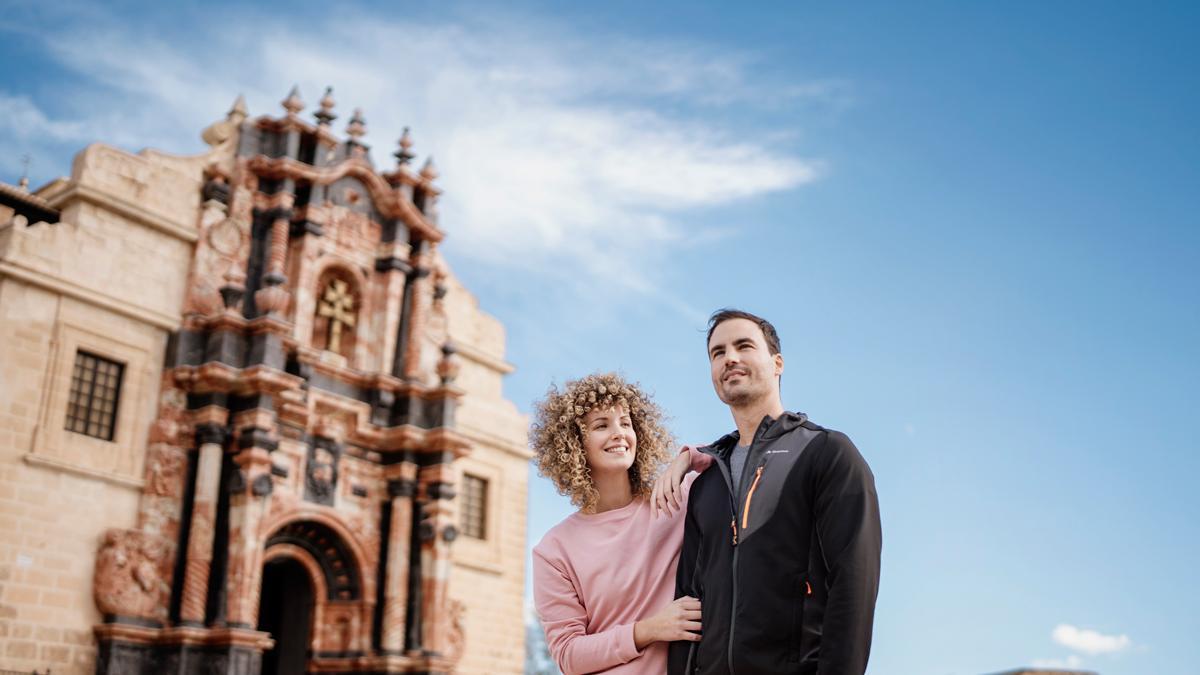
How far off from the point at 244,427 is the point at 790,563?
14802 mm

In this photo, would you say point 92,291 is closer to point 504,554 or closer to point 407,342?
point 407,342

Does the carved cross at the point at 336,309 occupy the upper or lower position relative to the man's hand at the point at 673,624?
upper

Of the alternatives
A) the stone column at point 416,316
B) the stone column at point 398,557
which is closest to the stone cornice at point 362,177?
the stone column at point 416,316

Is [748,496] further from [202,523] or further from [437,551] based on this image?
[437,551]

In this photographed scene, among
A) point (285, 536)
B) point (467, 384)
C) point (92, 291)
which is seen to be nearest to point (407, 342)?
point (467, 384)

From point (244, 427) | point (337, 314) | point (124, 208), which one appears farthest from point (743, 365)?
point (337, 314)

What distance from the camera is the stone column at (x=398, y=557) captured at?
1836 centimetres

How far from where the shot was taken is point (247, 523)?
16344 mm

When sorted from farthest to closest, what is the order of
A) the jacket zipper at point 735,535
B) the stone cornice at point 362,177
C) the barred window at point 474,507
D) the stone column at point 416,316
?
1. the barred window at point 474,507
2. the stone column at point 416,316
3. the stone cornice at point 362,177
4. the jacket zipper at point 735,535

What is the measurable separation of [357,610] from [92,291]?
6.60 m

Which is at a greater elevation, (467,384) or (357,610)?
(467,384)

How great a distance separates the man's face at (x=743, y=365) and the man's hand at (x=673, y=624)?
2.40ft

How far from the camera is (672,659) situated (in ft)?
12.3

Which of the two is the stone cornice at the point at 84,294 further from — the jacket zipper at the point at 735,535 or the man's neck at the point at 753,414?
the jacket zipper at the point at 735,535
